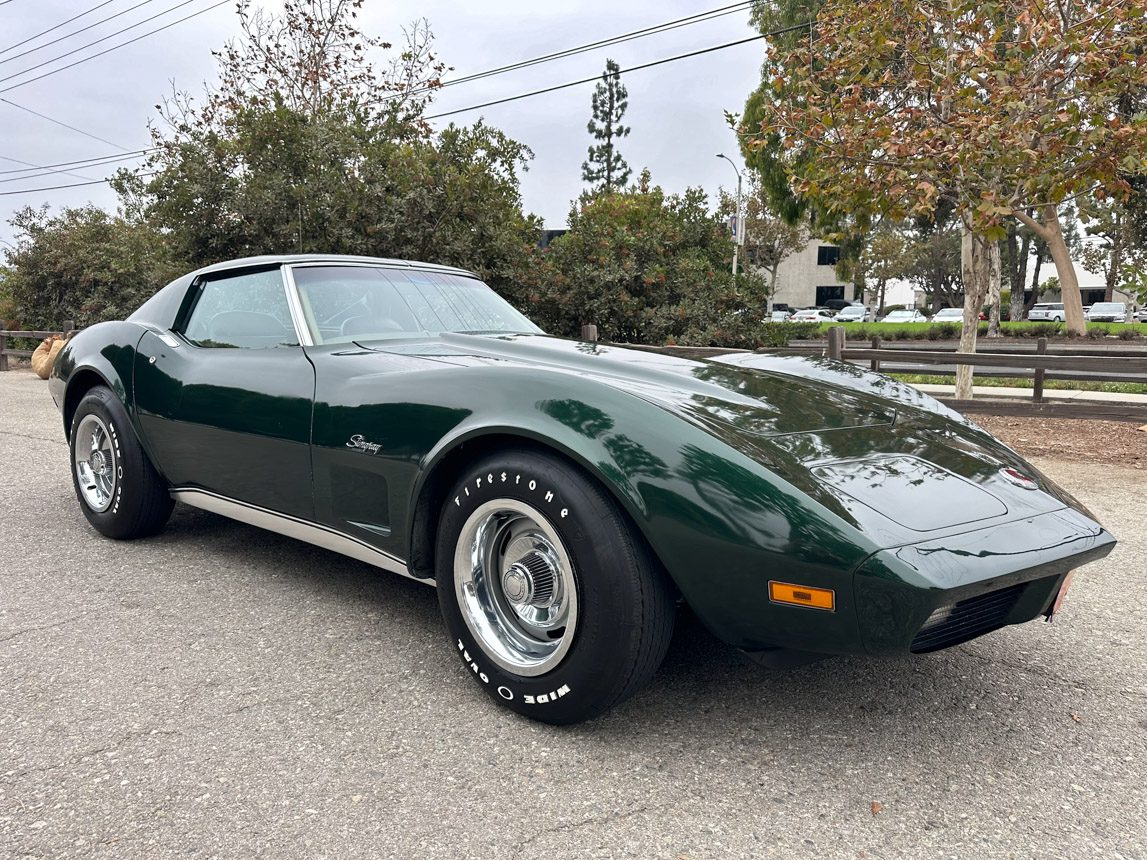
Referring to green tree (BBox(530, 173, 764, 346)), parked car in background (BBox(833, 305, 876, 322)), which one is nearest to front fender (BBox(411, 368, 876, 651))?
green tree (BBox(530, 173, 764, 346))

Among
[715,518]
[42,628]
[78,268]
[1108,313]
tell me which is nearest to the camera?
[715,518]

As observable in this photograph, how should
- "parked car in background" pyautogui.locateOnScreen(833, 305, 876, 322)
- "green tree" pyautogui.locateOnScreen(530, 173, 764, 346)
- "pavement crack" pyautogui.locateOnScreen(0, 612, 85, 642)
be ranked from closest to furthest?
1. "pavement crack" pyautogui.locateOnScreen(0, 612, 85, 642)
2. "green tree" pyautogui.locateOnScreen(530, 173, 764, 346)
3. "parked car in background" pyautogui.locateOnScreen(833, 305, 876, 322)

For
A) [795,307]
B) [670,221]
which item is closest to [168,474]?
[670,221]

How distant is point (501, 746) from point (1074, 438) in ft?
24.8

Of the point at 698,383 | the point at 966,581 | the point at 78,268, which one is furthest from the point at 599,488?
the point at 78,268

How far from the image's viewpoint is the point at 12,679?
2.60 m

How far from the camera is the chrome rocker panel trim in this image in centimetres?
272

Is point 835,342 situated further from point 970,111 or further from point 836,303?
point 836,303

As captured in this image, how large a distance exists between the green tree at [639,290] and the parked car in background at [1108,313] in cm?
4447

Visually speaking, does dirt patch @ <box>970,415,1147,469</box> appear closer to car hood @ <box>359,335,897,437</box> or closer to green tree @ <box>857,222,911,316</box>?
car hood @ <box>359,335,897,437</box>

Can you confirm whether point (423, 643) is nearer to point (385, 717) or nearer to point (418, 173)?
point (385, 717)

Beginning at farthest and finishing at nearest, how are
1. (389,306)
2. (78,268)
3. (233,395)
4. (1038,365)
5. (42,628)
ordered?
(78,268) → (1038,365) → (389,306) → (233,395) → (42,628)

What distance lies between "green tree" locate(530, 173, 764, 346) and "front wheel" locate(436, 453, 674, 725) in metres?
8.57

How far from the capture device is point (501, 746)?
7.30ft
